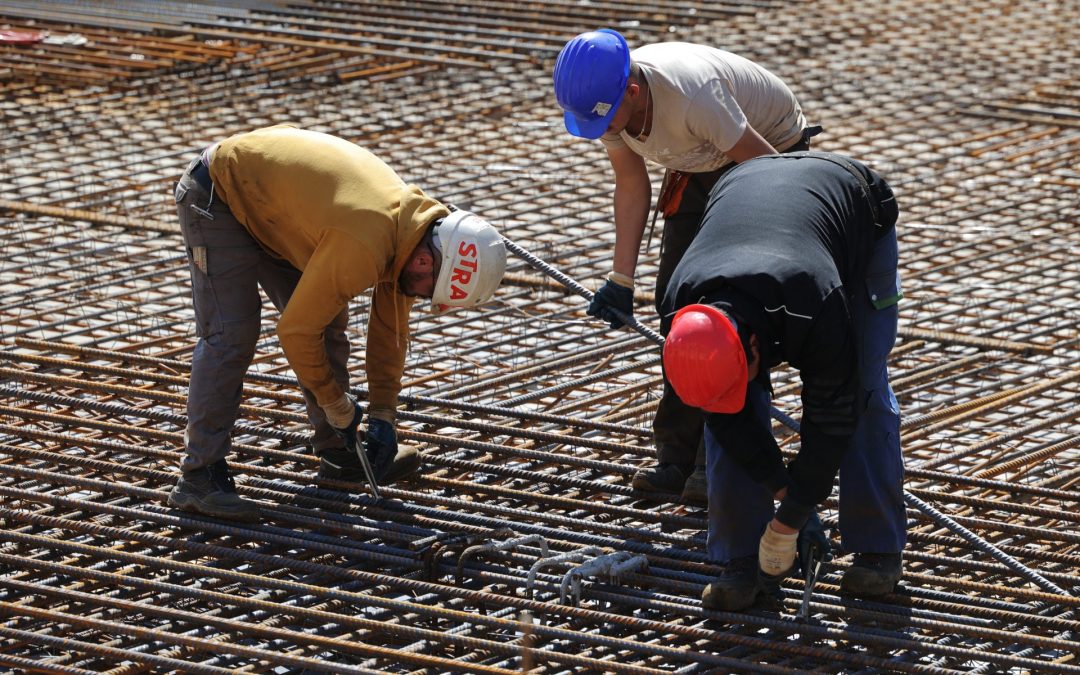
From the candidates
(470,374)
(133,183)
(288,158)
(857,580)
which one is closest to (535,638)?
(857,580)

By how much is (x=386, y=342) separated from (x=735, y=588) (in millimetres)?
1234

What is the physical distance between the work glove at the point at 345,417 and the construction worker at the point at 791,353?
103cm

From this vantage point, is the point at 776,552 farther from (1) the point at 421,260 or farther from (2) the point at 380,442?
(2) the point at 380,442

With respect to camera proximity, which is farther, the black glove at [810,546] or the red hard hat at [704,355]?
the black glove at [810,546]

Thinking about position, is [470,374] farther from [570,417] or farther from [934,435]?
[934,435]

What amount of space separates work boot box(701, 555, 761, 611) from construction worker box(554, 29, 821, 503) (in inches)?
24.3


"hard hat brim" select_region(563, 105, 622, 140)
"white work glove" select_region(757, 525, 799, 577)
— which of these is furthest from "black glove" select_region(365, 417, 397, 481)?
"white work glove" select_region(757, 525, 799, 577)

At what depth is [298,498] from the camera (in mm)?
4328

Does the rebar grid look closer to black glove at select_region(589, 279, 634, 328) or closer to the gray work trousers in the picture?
the gray work trousers

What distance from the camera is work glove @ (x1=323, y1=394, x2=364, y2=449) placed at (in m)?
4.06

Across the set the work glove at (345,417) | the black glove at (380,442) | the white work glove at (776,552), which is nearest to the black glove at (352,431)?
the work glove at (345,417)

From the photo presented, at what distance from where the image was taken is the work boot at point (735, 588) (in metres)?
3.65

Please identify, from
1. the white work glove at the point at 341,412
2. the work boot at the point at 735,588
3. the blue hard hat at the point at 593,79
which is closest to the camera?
the work boot at the point at 735,588

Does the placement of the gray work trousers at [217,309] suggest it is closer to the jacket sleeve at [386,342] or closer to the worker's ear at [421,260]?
the jacket sleeve at [386,342]
